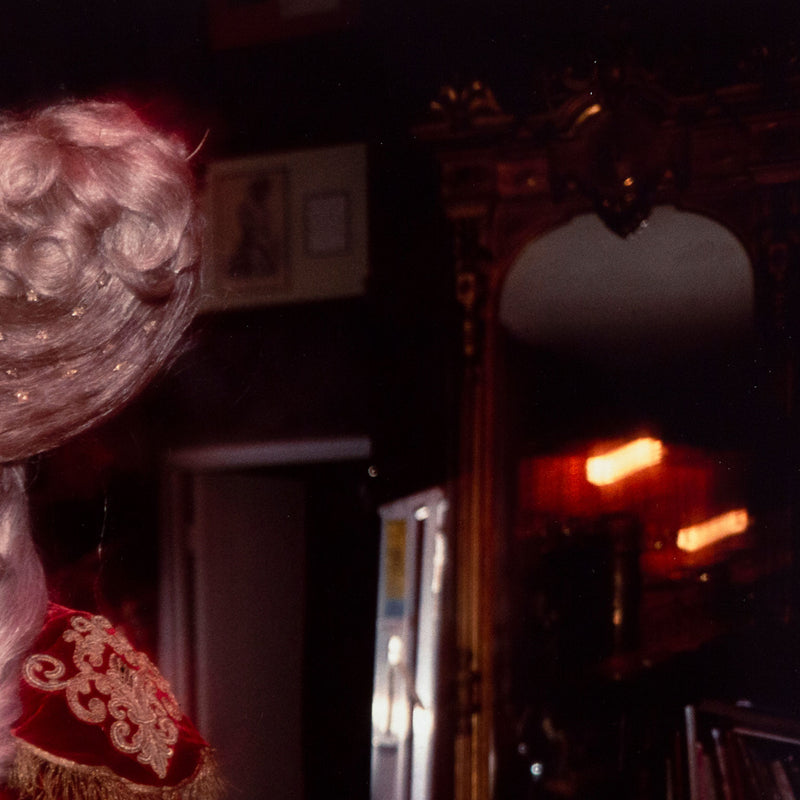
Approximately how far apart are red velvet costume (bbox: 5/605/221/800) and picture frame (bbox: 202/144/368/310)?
0.45 meters

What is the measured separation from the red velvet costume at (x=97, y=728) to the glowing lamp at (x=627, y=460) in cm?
55

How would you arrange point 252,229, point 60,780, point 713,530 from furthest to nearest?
point 252,229, point 713,530, point 60,780

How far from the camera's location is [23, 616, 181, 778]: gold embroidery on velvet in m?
0.77

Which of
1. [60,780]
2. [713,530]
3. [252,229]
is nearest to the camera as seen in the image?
[60,780]

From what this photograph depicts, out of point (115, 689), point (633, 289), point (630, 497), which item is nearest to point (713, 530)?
point (630, 497)

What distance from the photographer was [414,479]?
108 cm

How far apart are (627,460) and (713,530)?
0.42ft

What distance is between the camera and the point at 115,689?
806 millimetres

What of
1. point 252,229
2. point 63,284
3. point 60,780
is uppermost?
point 252,229

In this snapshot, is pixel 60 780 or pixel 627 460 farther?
pixel 627 460

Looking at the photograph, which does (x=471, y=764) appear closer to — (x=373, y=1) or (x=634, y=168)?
(x=634, y=168)

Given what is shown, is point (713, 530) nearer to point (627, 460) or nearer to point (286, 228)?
point (627, 460)

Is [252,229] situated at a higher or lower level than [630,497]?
higher

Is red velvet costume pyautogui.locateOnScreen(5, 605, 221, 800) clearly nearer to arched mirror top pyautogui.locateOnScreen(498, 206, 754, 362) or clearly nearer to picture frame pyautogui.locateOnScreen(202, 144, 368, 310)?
picture frame pyautogui.locateOnScreen(202, 144, 368, 310)
